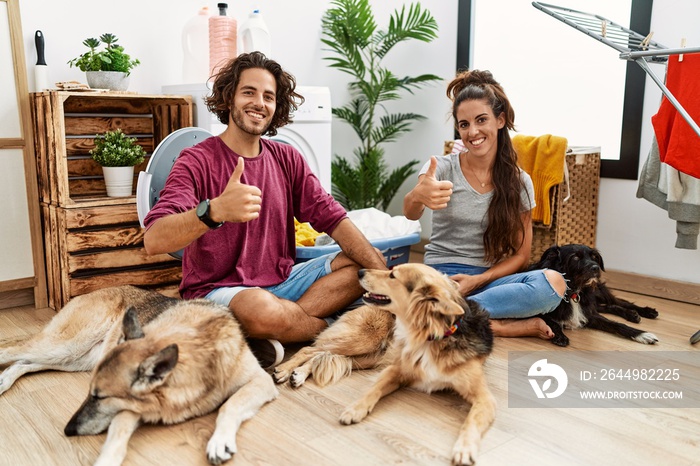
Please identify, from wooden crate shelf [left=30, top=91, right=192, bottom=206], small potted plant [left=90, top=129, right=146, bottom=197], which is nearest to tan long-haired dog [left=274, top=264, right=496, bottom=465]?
small potted plant [left=90, top=129, right=146, bottom=197]

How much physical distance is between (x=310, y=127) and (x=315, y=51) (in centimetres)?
101

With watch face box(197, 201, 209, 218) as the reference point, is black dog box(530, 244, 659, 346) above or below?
below

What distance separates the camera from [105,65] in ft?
10.5

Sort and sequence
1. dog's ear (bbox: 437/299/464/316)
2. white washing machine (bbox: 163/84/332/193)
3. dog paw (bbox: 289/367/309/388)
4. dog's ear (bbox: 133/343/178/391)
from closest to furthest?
dog's ear (bbox: 133/343/178/391)
dog's ear (bbox: 437/299/464/316)
dog paw (bbox: 289/367/309/388)
white washing machine (bbox: 163/84/332/193)

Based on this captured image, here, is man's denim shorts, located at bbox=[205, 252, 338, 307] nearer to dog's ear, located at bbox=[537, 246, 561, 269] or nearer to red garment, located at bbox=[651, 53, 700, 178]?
dog's ear, located at bbox=[537, 246, 561, 269]

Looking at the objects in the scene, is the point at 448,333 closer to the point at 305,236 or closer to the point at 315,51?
the point at 305,236

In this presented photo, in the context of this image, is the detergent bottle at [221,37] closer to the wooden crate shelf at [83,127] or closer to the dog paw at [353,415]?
the wooden crate shelf at [83,127]

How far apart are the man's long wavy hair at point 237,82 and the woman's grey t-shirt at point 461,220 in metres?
0.70

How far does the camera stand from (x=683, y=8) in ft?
10.5

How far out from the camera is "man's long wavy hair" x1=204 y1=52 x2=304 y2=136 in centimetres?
243

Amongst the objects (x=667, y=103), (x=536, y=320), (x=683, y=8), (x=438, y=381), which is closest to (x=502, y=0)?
(x=683, y=8)

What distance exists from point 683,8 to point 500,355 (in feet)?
7.24

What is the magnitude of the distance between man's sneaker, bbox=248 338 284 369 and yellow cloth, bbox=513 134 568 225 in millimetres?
1826

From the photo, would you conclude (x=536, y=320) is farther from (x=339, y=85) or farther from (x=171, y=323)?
(x=339, y=85)
